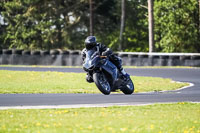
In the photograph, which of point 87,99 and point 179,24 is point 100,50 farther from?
point 179,24

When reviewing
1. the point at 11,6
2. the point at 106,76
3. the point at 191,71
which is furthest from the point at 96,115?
the point at 11,6

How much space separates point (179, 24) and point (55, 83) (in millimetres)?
25361

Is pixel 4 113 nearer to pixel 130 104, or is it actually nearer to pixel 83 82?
pixel 130 104

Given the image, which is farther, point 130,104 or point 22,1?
point 22,1

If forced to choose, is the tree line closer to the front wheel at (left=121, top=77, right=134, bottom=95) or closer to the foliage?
the foliage

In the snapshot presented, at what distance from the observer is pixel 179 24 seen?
154 feet

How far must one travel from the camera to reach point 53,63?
36.3m

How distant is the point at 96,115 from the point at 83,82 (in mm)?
11402

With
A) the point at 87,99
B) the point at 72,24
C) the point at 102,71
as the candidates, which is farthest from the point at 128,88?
the point at 72,24

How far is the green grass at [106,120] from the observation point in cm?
1030

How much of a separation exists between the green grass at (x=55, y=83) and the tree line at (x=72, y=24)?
74.7 feet

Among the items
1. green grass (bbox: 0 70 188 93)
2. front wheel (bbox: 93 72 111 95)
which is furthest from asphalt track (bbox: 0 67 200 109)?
green grass (bbox: 0 70 188 93)

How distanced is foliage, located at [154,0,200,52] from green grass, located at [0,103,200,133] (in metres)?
33.1

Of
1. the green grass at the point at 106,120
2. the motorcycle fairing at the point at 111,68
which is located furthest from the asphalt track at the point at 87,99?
the green grass at the point at 106,120
